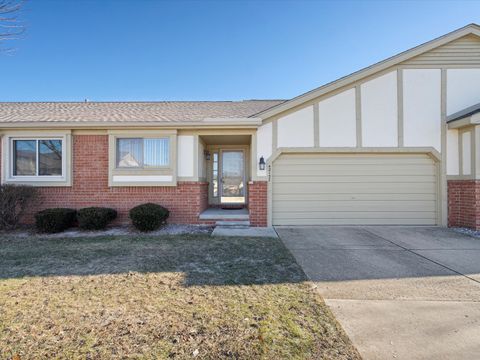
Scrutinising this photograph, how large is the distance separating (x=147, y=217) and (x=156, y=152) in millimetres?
2152

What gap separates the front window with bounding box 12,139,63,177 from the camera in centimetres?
756

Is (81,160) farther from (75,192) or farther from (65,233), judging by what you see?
(65,233)

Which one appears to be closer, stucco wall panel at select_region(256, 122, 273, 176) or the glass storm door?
stucco wall panel at select_region(256, 122, 273, 176)

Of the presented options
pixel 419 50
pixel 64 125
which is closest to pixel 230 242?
pixel 64 125

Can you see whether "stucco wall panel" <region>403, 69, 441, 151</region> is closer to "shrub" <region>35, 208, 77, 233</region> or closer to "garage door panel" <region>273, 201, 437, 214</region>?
"garage door panel" <region>273, 201, 437, 214</region>

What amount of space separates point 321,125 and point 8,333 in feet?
25.5

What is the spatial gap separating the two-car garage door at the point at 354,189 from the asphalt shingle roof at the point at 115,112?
8.96ft

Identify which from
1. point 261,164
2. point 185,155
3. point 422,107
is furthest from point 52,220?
point 422,107

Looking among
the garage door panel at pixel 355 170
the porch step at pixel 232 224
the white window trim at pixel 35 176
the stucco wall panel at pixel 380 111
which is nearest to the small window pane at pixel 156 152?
the white window trim at pixel 35 176

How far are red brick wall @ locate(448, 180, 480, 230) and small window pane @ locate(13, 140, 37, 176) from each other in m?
13.0

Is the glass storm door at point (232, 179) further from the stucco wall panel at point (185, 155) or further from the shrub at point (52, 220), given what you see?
the shrub at point (52, 220)

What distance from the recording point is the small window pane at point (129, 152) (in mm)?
7641

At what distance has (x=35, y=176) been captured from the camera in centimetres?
752

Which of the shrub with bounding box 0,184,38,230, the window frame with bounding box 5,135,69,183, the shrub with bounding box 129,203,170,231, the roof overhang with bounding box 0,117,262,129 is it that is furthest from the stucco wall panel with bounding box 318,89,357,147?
the shrub with bounding box 0,184,38,230
